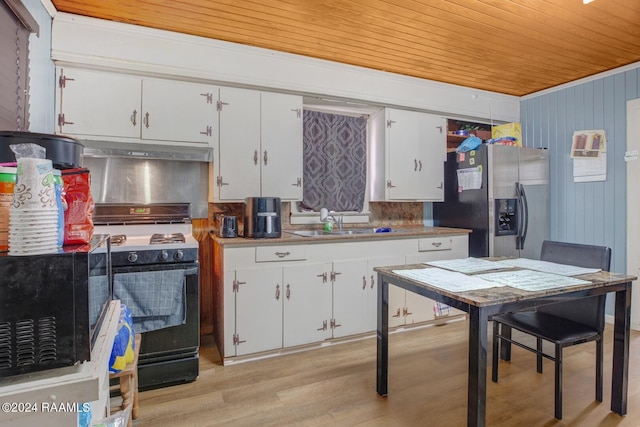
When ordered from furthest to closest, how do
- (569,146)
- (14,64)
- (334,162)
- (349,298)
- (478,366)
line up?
(569,146) → (334,162) → (349,298) → (14,64) → (478,366)

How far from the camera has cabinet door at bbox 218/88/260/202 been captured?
2795mm

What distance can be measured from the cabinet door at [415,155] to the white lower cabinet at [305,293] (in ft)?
2.17

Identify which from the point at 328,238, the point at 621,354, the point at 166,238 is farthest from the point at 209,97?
the point at 621,354

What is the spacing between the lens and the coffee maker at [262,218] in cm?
267

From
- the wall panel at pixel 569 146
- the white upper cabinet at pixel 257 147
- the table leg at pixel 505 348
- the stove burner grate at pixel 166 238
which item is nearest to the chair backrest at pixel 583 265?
the table leg at pixel 505 348

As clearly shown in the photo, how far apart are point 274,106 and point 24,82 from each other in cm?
166

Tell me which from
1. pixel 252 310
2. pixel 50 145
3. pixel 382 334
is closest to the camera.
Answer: pixel 50 145

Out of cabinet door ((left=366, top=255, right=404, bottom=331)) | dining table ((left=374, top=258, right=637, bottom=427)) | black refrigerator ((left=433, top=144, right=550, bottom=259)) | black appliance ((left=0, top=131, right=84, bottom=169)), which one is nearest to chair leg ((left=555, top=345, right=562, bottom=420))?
dining table ((left=374, top=258, right=637, bottom=427))

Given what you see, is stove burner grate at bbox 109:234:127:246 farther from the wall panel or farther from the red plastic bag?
the wall panel

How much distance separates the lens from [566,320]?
2098 millimetres

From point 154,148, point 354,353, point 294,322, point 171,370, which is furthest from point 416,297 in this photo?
point 154,148

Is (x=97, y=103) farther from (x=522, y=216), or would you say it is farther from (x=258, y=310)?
(x=522, y=216)

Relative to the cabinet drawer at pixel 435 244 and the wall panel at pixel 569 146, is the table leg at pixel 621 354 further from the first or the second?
the wall panel at pixel 569 146

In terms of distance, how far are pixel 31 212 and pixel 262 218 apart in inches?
76.0
